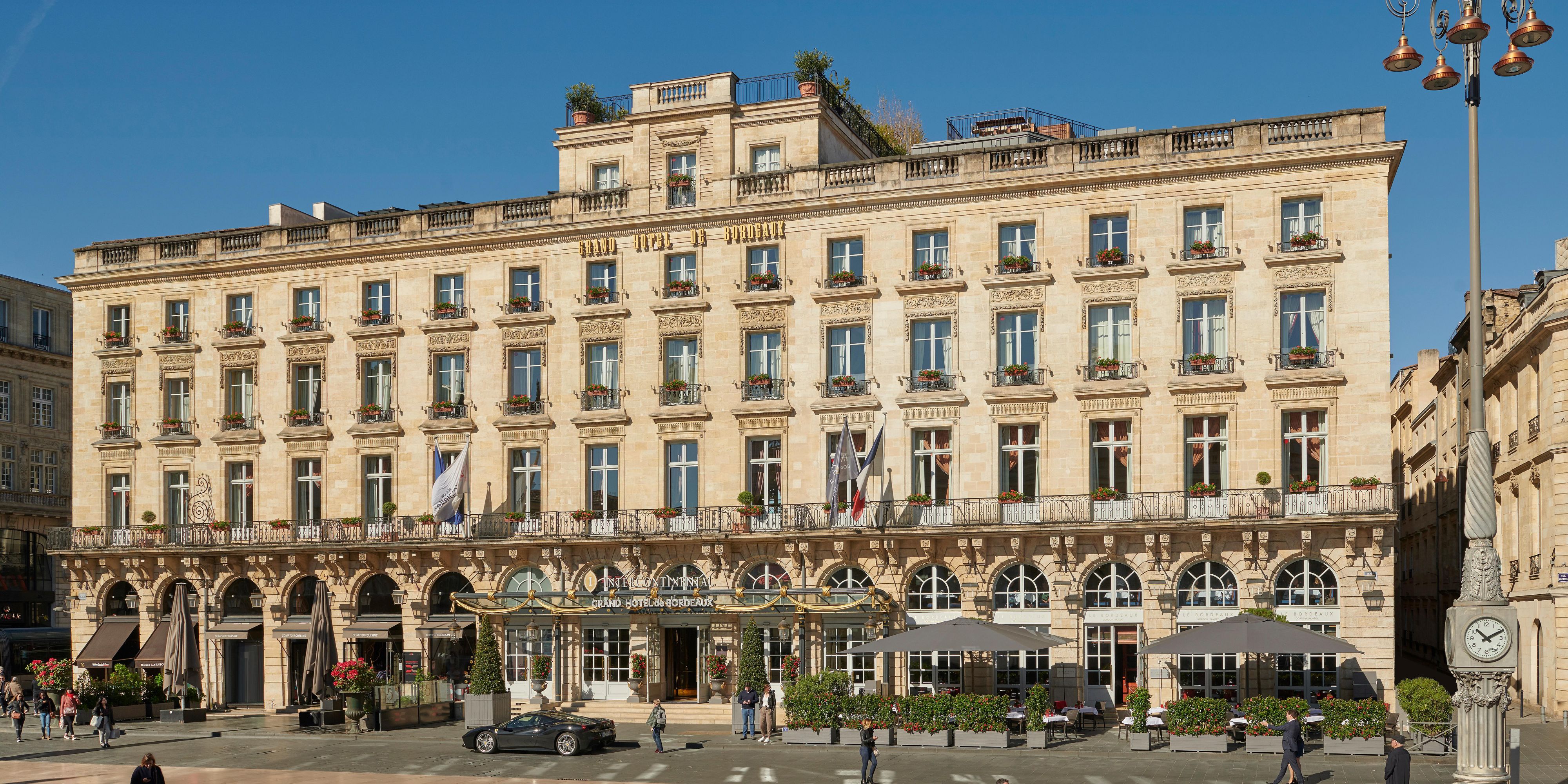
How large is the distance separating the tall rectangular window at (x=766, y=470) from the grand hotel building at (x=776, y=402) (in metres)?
0.14

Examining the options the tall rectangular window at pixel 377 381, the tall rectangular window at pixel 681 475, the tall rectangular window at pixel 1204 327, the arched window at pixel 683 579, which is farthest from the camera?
the tall rectangular window at pixel 377 381

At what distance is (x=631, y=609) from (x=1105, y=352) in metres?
16.5

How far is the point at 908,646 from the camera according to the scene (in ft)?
122

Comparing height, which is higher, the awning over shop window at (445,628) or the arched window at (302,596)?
the arched window at (302,596)

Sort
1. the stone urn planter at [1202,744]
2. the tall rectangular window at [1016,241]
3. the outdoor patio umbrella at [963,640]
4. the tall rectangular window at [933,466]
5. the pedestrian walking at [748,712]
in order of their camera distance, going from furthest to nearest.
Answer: the tall rectangular window at [933,466] → the tall rectangular window at [1016,241] → the pedestrian walking at [748,712] → the outdoor patio umbrella at [963,640] → the stone urn planter at [1202,744]

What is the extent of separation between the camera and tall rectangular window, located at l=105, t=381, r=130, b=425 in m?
53.2

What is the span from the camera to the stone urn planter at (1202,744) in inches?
1310

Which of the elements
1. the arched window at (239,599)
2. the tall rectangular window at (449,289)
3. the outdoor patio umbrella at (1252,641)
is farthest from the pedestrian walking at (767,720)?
the arched window at (239,599)

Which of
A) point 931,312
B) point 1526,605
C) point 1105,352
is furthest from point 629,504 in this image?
point 1526,605

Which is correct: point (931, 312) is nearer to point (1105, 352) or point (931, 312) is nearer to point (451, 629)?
point (1105, 352)

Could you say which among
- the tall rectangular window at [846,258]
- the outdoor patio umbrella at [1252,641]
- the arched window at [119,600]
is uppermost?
the tall rectangular window at [846,258]

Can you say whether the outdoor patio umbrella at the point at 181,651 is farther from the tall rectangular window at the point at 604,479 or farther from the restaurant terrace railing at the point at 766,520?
the tall rectangular window at the point at 604,479

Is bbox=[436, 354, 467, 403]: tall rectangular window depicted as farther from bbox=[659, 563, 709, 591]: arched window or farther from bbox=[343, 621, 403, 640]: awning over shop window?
bbox=[659, 563, 709, 591]: arched window

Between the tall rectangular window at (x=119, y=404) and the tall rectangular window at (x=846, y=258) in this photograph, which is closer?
the tall rectangular window at (x=846, y=258)
